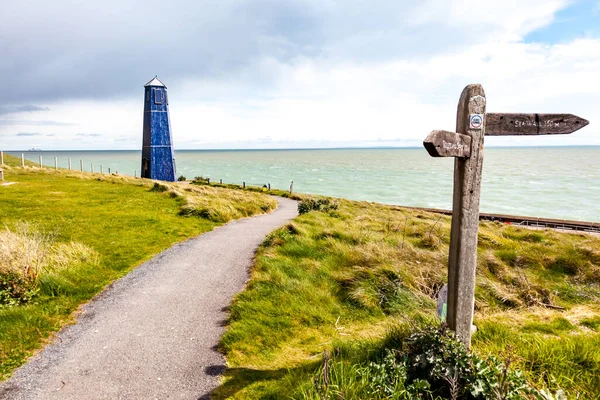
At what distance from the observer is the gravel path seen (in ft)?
14.6

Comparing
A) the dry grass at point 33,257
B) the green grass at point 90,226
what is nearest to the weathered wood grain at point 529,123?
the green grass at point 90,226

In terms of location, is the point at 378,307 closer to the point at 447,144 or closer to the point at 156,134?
the point at 447,144

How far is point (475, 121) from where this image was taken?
361 centimetres

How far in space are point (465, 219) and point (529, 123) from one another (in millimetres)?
1321

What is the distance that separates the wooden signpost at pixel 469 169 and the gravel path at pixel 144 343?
128 inches

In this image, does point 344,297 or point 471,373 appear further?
point 344,297

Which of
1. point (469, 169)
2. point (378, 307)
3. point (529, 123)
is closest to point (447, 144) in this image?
point (469, 169)

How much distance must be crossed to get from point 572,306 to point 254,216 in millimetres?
13951

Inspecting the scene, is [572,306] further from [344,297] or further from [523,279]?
[344,297]

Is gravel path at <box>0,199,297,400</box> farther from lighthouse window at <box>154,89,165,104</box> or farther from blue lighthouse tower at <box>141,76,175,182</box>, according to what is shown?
lighthouse window at <box>154,89,165,104</box>

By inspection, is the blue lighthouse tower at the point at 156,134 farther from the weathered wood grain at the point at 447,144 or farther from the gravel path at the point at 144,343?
the weathered wood grain at the point at 447,144

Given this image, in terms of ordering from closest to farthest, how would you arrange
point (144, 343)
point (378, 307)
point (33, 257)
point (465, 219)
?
point (465, 219) → point (144, 343) → point (378, 307) → point (33, 257)

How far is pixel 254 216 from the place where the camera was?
60.1ft

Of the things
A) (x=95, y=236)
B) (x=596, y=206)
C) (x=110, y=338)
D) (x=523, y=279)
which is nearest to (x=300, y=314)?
(x=110, y=338)
